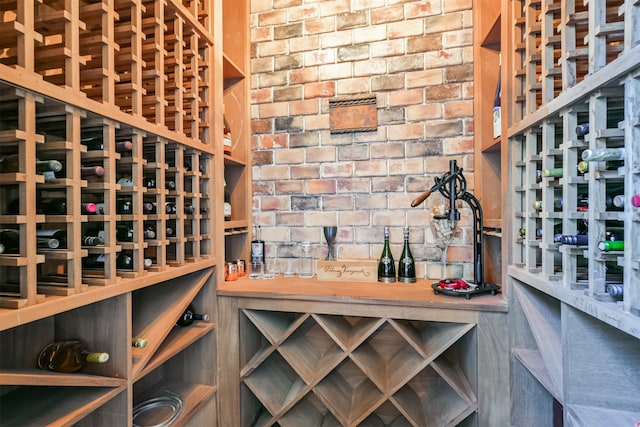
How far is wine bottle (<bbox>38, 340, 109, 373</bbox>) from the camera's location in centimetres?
91

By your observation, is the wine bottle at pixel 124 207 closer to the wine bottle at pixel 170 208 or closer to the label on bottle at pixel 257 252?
the wine bottle at pixel 170 208

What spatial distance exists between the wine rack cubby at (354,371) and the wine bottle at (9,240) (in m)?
0.80

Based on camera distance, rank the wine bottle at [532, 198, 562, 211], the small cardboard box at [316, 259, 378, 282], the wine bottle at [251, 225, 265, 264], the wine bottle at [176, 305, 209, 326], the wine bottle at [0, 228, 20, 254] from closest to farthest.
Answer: the wine bottle at [0, 228, 20, 254] < the wine bottle at [532, 198, 562, 211] < the wine bottle at [176, 305, 209, 326] < the small cardboard box at [316, 259, 378, 282] < the wine bottle at [251, 225, 265, 264]

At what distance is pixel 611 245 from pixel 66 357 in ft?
4.39

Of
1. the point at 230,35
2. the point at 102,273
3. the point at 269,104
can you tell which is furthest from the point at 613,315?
the point at 230,35

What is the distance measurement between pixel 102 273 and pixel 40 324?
0.23 m

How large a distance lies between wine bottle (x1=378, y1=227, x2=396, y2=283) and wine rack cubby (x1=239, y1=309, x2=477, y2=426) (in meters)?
0.20

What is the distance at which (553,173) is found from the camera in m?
0.86

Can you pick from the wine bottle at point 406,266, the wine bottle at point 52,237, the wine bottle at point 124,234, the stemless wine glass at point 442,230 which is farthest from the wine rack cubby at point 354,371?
the wine bottle at point 52,237

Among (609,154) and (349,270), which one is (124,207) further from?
(609,154)

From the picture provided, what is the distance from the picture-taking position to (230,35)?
5.91 feet

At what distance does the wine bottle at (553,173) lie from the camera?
85 centimetres

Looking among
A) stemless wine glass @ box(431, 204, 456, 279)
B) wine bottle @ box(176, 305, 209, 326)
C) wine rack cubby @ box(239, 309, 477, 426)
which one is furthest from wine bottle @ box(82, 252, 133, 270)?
stemless wine glass @ box(431, 204, 456, 279)

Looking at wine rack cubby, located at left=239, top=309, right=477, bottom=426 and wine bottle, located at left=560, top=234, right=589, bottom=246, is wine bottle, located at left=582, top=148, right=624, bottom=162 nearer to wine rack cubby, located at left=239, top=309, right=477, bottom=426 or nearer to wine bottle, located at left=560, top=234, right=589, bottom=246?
wine bottle, located at left=560, top=234, right=589, bottom=246
